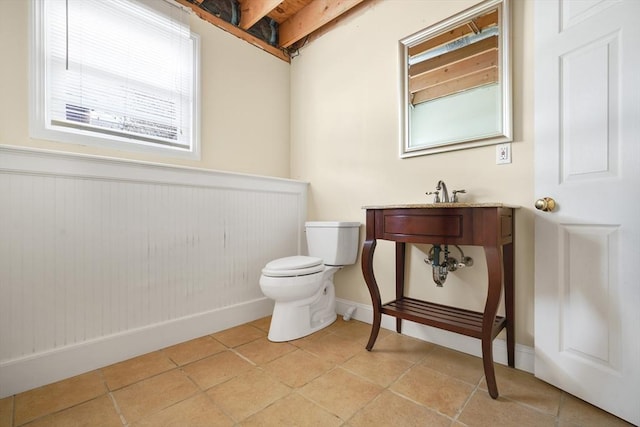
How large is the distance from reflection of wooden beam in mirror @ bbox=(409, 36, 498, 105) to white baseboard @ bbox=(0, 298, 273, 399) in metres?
1.90

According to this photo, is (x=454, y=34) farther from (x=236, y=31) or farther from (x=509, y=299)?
(x=236, y=31)

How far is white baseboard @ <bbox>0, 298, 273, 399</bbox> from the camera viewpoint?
1.23 m

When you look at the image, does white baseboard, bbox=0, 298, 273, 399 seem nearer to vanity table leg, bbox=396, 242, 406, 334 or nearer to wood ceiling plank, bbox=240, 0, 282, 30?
vanity table leg, bbox=396, 242, 406, 334

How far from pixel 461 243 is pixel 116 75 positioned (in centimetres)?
215

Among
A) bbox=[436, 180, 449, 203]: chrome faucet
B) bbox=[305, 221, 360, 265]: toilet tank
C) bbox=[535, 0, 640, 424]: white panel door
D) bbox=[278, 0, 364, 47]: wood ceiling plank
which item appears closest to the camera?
bbox=[535, 0, 640, 424]: white panel door

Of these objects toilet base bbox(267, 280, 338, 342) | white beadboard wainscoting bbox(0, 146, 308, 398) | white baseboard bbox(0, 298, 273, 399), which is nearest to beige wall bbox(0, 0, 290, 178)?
white beadboard wainscoting bbox(0, 146, 308, 398)

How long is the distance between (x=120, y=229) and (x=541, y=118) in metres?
2.17

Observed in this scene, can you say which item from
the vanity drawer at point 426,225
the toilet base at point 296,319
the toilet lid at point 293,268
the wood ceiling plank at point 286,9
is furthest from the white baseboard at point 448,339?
the wood ceiling plank at point 286,9

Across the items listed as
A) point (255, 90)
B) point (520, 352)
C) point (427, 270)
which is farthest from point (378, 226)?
point (255, 90)

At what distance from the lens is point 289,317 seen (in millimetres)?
1735

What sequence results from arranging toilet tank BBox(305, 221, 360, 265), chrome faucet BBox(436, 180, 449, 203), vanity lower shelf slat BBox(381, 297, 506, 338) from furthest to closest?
toilet tank BBox(305, 221, 360, 265), chrome faucet BBox(436, 180, 449, 203), vanity lower shelf slat BBox(381, 297, 506, 338)

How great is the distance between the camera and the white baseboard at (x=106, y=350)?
1.23m

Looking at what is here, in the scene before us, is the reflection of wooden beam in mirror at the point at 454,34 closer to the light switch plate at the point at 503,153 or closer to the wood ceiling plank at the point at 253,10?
the light switch plate at the point at 503,153

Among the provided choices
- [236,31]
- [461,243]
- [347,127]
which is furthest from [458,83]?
[236,31]
